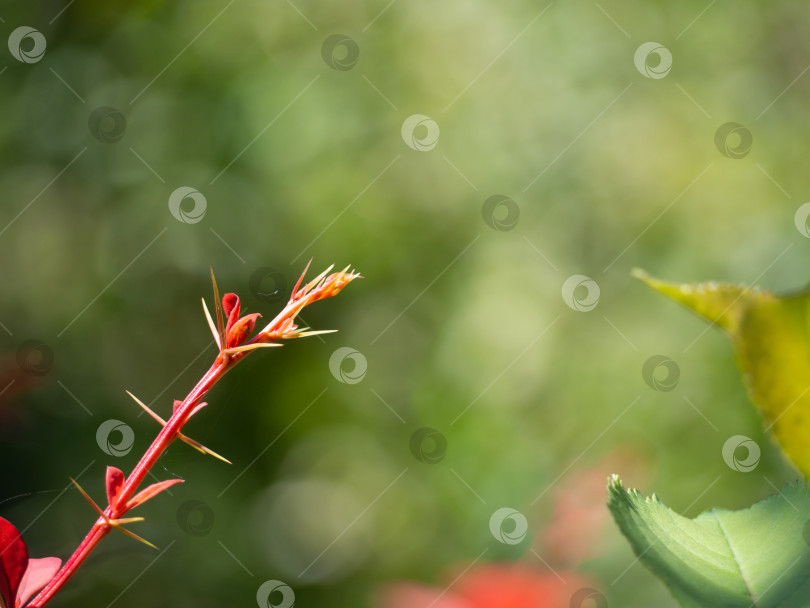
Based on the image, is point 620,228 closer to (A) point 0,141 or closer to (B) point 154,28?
(B) point 154,28

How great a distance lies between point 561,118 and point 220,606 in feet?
4.33

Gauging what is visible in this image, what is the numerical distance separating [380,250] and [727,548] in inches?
56.3

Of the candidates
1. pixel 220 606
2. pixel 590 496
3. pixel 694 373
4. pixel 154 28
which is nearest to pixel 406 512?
pixel 220 606

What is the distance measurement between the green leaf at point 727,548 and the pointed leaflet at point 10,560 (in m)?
0.23

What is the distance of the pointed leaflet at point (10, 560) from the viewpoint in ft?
0.98

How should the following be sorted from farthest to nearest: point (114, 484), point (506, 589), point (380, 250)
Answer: point (380, 250), point (506, 589), point (114, 484)

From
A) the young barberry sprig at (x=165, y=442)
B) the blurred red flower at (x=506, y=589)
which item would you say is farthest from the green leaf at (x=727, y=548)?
the blurred red flower at (x=506, y=589)

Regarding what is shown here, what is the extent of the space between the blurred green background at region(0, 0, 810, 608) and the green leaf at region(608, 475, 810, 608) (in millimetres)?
866

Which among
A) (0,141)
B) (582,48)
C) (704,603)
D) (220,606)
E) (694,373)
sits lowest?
(220,606)

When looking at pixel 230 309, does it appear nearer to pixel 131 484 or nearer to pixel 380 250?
pixel 131 484

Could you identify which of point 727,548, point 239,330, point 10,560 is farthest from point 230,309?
point 727,548

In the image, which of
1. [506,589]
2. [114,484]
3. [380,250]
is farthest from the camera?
[380,250]

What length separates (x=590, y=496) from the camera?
1084mm

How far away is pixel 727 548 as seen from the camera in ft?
1.14
